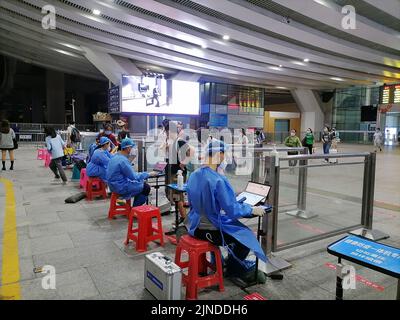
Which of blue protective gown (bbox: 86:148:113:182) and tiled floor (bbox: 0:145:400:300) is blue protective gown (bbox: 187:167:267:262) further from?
blue protective gown (bbox: 86:148:113:182)

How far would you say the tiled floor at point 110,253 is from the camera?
2.67 metres

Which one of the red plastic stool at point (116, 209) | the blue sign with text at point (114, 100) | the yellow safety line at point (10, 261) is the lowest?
the yellow safety line at point (10, 261)

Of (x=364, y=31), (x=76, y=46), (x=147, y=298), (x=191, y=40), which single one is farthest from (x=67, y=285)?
(x=76, y=46)

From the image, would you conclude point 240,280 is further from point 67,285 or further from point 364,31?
point 364,31

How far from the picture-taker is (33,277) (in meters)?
2.88

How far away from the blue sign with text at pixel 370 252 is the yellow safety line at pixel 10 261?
108 inches

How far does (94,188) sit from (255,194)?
4.40 m

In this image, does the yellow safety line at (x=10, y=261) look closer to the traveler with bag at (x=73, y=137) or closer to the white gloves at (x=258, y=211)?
the white gloves at (x=258, y=211)

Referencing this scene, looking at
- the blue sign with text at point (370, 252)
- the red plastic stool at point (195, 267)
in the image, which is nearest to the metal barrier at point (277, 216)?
the red plastic stool at point (195, 267)

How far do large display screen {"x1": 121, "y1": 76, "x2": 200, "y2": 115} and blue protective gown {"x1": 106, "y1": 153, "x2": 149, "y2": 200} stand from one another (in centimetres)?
1071

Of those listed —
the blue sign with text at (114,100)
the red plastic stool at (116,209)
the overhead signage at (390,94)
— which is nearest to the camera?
the red plastic stool at (116,209)

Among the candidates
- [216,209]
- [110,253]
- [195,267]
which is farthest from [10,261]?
[216,209]

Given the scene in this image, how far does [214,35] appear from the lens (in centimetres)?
1422

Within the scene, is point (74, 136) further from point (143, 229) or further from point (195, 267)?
point (195, 267)
